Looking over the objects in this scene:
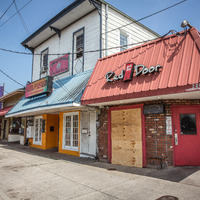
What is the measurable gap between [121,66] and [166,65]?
6.84ft

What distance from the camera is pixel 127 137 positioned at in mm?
8008

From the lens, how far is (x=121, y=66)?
8000 millimetres

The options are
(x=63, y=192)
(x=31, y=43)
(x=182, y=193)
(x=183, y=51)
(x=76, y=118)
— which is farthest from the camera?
(x=31, y=43)

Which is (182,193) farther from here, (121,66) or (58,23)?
(58,23)

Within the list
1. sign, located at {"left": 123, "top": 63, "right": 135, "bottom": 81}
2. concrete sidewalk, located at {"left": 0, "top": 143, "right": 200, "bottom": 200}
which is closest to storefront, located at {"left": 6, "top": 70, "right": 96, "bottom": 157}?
sign, located at {"left": 123, "top": 63, "right": 135, "bottom": 81}

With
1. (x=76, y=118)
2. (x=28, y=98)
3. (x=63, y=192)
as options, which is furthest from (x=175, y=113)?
(x=28, y=98)

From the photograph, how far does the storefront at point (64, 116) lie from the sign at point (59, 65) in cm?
130

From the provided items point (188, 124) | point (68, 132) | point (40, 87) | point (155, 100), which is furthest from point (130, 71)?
point (40, 87)

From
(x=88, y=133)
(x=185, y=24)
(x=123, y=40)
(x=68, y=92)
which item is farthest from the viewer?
(x=123, y=40)

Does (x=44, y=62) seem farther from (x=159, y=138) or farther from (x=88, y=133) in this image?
(x=159, y=138)

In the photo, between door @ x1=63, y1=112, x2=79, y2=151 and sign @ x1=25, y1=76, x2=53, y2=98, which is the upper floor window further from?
door @ x1=63, y1=112, x2=79, y2=151

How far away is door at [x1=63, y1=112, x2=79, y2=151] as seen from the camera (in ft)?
36.1

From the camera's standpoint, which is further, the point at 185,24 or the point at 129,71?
the point at 129,71

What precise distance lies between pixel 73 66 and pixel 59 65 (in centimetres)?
176
